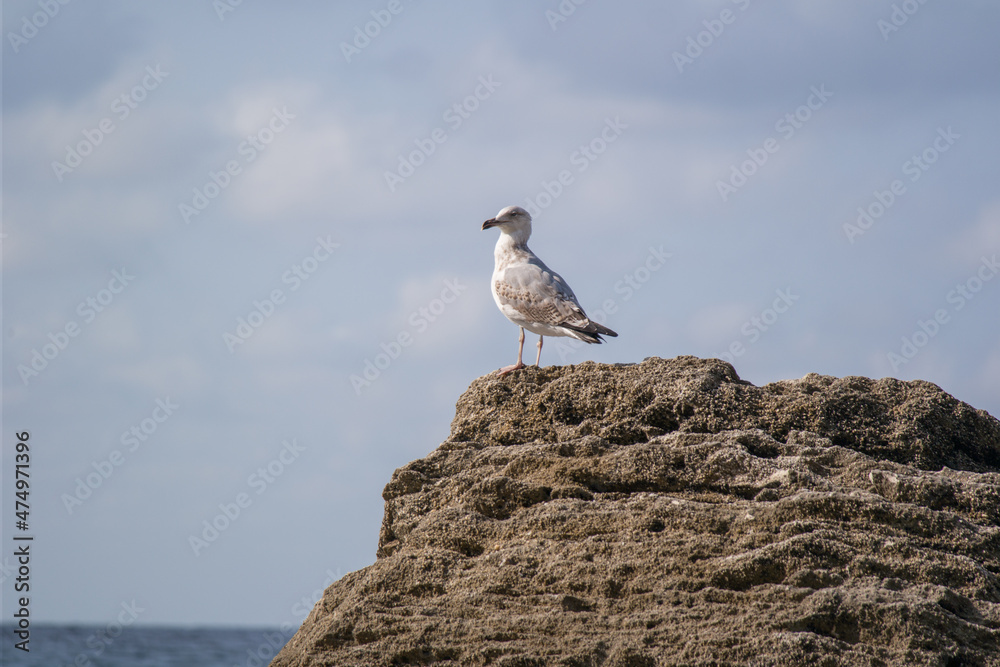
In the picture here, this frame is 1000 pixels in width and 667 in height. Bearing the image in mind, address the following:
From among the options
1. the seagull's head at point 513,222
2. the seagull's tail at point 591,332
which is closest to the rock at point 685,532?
the seagull's tail at point 591,332

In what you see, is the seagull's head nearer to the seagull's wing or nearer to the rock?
the seagull's wing

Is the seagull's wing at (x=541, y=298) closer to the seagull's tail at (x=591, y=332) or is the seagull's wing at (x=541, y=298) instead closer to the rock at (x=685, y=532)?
the seagull's tail at (x=591, y=332)

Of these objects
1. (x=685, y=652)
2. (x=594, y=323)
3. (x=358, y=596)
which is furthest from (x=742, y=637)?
(x=594, y=323)

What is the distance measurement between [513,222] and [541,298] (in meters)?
1.30

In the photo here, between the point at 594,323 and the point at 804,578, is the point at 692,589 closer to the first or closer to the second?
the point at 804,578

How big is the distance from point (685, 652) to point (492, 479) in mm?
1761

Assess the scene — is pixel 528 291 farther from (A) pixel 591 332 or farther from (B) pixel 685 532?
(B) pixel 685 532

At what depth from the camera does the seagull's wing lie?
8867 mm

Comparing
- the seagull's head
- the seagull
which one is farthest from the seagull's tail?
the seagull's head

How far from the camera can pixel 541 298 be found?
917 centimetres

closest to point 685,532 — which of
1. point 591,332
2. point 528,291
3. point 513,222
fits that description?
point 591,332

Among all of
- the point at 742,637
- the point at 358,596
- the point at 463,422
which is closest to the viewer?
the point at 742,637

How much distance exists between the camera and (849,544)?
5.11 meters

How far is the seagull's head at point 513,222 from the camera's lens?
1004 centimetres
